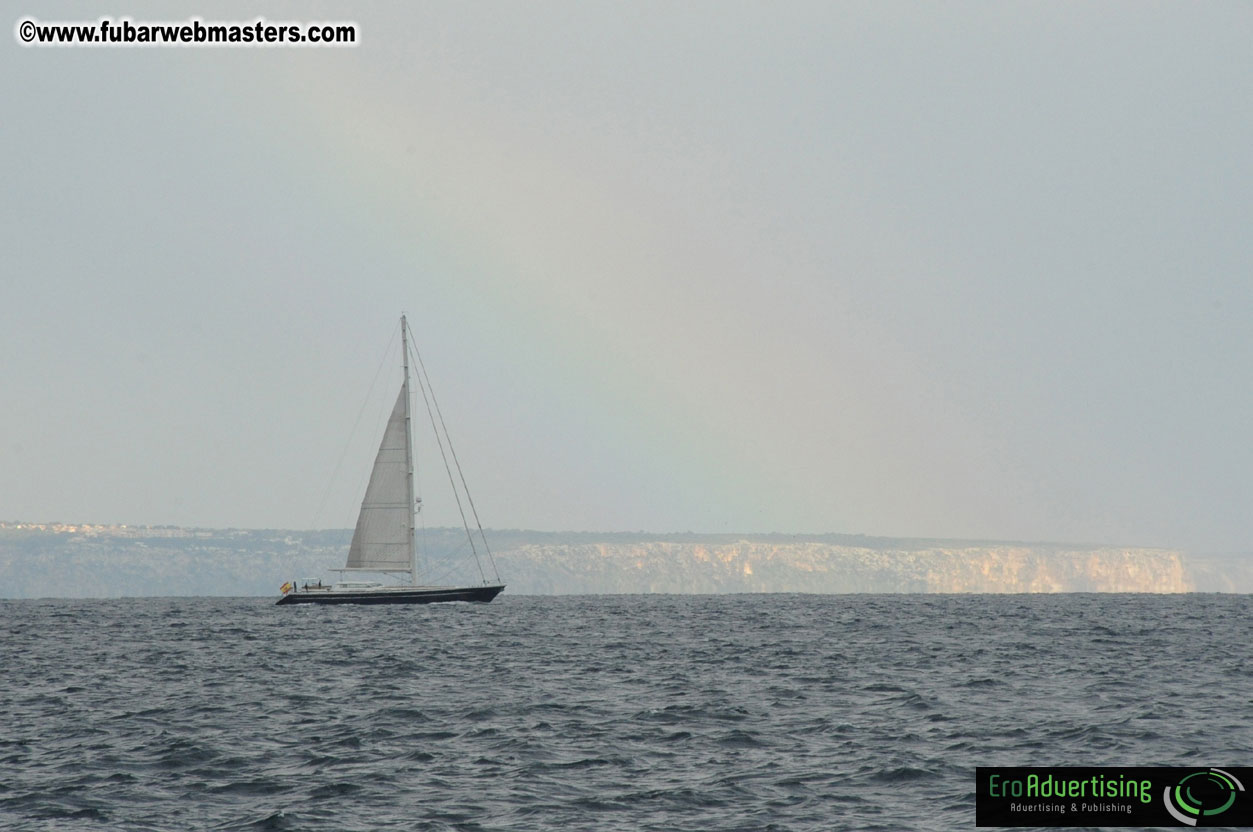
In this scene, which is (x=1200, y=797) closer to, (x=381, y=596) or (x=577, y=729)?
(x=577, y=729)

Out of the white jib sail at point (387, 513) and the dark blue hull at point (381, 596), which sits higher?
the white jib sail at point (387, 513)

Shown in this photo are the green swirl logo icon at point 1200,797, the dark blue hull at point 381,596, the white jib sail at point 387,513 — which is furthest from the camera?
the white jib sail at point 387,513

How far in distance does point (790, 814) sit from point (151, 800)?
11303mm

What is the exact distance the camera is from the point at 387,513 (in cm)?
9894

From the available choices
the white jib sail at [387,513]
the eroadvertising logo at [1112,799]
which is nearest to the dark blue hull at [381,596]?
the white jib sail at [387,513]

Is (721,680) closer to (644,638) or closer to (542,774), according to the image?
(542,774)

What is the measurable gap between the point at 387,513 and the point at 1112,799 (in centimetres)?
8192

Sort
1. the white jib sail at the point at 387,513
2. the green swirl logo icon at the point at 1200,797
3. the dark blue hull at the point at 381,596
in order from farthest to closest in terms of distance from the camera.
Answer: the white jib sail at the point at 387,513
the dark blue hull at the point at 381,596
the green swirl logo icon at the point at 1200,797

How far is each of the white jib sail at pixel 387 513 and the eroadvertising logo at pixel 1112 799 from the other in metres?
79.8

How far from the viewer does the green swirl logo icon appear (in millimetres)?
20391

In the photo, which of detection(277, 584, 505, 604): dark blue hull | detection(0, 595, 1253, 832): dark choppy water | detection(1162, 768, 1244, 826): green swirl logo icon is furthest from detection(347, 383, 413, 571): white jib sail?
detection(1162, 768, 1244, 826): green swirl logo icon

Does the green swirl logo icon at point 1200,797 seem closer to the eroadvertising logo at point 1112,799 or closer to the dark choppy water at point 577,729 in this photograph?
the eroadvertising logo at point 1112,799

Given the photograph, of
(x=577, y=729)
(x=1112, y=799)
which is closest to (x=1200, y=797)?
(x=1112, y=799)

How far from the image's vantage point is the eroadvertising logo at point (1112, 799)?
20438 mm
